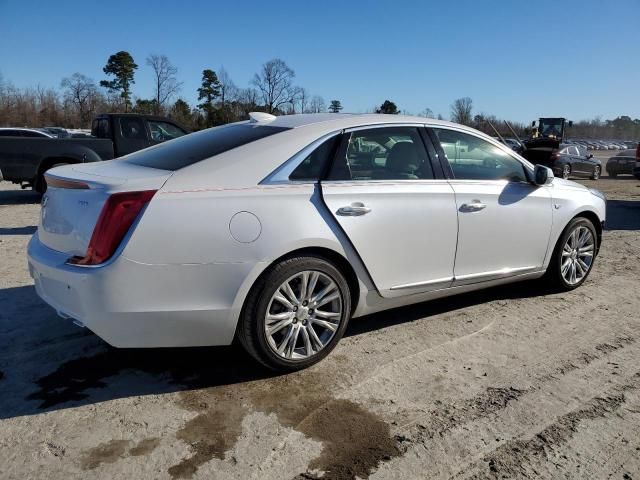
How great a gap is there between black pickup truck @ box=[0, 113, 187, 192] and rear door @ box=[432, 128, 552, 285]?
7850 mm

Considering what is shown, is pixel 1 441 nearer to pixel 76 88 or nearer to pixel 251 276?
pixel 251 276

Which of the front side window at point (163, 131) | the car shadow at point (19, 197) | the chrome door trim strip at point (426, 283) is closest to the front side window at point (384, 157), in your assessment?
the chrome door trim strip at point (426, 283)

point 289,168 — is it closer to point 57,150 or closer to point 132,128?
point 57,150

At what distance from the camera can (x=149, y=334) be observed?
300 centimetres

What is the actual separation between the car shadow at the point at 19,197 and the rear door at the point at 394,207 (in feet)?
31.1

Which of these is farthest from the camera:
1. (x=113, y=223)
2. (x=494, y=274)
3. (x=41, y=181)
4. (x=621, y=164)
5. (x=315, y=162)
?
(x=621, y=164)

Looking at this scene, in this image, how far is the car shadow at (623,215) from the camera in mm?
9256

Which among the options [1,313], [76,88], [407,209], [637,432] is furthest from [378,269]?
[76,88]

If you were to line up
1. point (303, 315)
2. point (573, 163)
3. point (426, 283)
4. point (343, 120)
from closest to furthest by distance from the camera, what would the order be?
1. point (303, 315)
2. point (343, 120)
3. point (426, 283)
4. point (573, 163)

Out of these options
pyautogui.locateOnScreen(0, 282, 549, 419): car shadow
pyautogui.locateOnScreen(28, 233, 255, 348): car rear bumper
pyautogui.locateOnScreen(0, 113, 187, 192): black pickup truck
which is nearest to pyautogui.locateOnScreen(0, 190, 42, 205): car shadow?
pyautogui.locateOnScreen(0, 113, 187, 192): black pickup truck

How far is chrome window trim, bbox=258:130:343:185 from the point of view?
329 centimetres

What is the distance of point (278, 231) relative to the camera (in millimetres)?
3160

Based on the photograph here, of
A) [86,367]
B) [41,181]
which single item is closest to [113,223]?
[86,367]

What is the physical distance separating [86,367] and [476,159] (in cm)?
327
